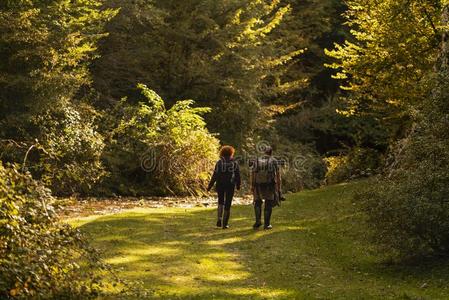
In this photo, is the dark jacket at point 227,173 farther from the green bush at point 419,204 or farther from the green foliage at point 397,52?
the green foliage at point 397,52

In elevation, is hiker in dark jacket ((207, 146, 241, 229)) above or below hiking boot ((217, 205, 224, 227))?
above

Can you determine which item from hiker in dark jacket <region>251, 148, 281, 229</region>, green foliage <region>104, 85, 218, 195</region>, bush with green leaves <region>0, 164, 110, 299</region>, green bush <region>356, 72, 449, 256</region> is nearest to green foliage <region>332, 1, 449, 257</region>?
green bush <region>356, 72, 449, 256</region>

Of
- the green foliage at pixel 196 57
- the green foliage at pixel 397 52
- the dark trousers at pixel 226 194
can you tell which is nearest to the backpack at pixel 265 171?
the dark trousers at pixel 226 194

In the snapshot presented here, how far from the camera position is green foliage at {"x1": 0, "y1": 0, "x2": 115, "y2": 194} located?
66.5 feet

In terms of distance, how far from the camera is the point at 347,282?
452 inches

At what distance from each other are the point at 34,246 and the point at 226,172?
8.71m

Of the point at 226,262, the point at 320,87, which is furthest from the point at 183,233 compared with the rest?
the point at 320,87

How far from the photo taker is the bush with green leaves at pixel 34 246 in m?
7.91

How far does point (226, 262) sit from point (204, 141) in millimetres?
12990

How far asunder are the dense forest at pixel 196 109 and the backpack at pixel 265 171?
257 cm

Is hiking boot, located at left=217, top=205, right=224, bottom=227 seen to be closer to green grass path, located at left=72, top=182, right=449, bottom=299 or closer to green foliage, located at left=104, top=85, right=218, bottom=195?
green grass path, located at left=72, top=182, right=449, bottom=299

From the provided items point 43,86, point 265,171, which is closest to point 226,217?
point 265,171

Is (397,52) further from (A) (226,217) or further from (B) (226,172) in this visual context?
(A) (226,217)

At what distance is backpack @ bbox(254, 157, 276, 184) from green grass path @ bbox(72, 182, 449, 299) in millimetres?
1279
